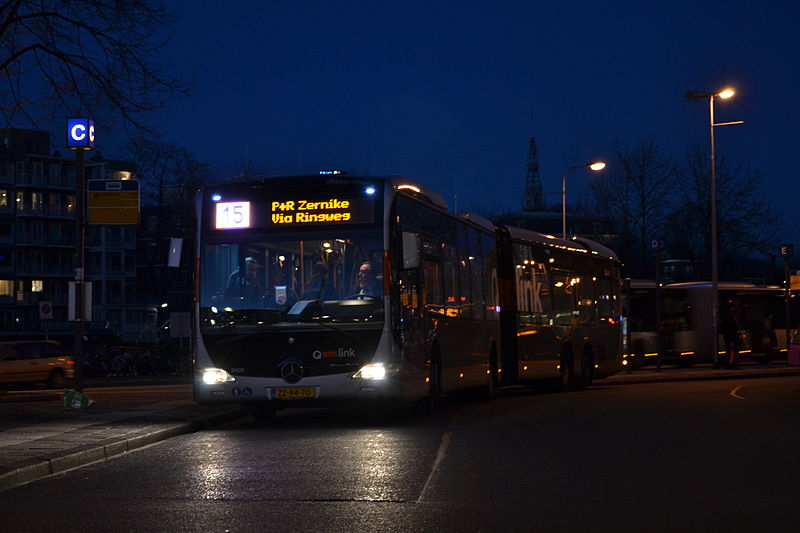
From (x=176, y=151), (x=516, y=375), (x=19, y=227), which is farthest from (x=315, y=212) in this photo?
(x=19, y=227)

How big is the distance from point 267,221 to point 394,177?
1.98 m

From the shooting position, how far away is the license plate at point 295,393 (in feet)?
58.4

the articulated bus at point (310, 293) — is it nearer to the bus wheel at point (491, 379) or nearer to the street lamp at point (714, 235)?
the bus wheel at point (491, 379)

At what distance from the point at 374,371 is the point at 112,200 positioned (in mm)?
6191

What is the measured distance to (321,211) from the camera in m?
18.2

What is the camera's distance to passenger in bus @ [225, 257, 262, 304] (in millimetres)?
17938

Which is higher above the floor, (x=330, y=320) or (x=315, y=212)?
(x=315, y=212)

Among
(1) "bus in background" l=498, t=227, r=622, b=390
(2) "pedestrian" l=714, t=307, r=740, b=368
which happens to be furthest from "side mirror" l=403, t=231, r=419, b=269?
(2) "pedestrian" l=714, t=307, r=740, b=368

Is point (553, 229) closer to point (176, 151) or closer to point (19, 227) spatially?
point (19, 227)

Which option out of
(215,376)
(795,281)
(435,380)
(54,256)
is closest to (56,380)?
(435,380)

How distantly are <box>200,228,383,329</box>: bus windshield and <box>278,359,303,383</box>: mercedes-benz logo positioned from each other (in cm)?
59

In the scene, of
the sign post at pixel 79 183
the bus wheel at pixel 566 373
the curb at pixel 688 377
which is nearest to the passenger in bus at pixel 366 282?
the sign post at pixel 79 183

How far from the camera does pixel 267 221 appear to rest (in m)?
18.3

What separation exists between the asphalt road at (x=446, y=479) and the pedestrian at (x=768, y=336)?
31.3 m
